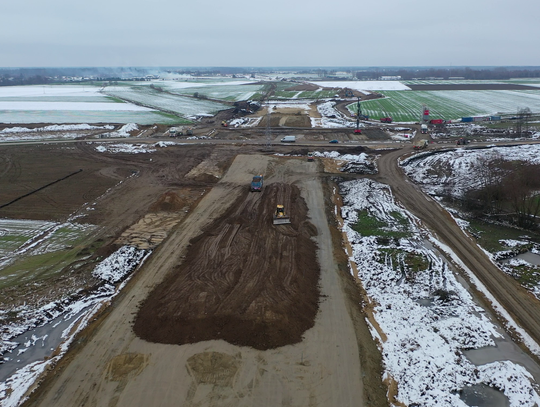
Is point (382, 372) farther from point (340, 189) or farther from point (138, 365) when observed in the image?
point (340, 189)

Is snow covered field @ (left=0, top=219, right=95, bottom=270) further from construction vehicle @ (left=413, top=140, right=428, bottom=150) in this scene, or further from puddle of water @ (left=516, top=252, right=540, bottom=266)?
construction vehicle @ (left=413, top=140, right=428, bottom=150)

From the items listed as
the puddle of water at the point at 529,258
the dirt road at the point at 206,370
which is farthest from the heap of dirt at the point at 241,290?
the puddle of water at the point at 529,258

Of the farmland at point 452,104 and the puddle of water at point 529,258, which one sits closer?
the puddle of water at point 529,258

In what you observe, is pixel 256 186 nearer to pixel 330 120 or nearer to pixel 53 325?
pixel 53 325

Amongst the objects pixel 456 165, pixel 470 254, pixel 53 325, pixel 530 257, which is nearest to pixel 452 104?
pixel 456 165

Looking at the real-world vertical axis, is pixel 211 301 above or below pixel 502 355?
above

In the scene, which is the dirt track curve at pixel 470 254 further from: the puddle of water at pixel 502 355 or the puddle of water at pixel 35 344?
the puddle of water at pixel 35 344
